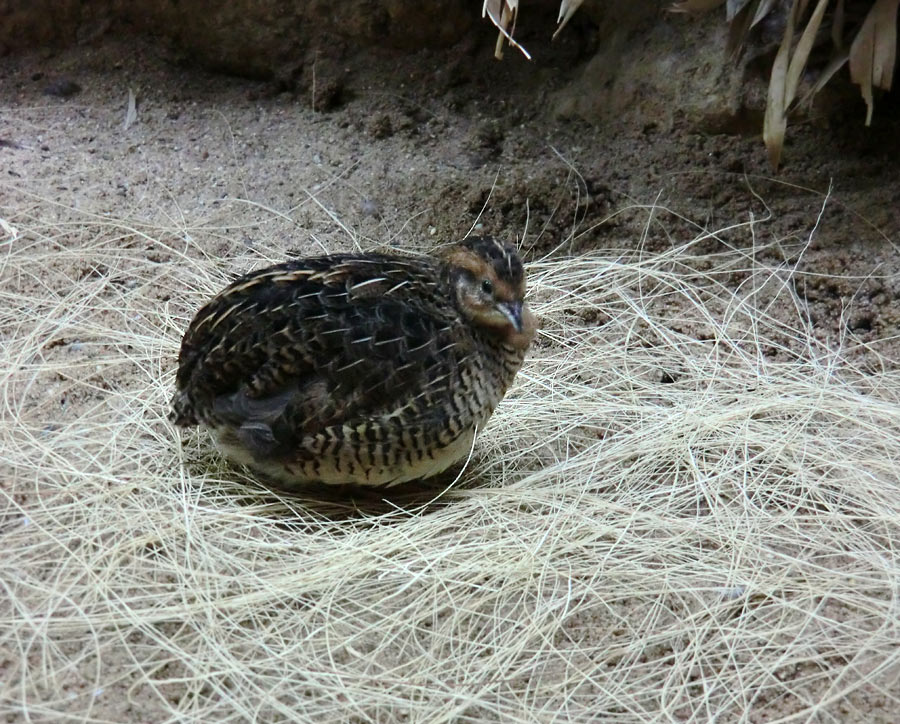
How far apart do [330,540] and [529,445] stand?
39.4 inches

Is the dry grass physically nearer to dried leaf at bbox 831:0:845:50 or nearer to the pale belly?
the pale belly

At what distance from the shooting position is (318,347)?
356 cm

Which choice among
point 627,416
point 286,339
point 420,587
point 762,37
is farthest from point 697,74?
point 420,587

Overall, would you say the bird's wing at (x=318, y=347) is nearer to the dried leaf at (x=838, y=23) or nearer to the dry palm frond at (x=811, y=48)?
the dry palm frond at (x=811, y=48)

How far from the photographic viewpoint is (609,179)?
5520mm

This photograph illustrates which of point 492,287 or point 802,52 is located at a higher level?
point 802,52

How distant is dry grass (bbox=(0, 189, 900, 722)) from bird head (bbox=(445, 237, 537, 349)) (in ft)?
1.96

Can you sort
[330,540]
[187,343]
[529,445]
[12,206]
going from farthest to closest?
[12,206] → [529,445] → [187,343] → [330,540]

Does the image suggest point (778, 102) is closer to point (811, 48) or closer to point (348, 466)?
point (811, 48)

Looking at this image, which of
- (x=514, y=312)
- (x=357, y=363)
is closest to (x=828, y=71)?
(x=514, y=312)

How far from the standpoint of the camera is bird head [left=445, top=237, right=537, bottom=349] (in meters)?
3.65

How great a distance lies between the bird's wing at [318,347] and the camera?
355 centimetres

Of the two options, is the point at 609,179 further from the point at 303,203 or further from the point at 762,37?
the point at 303,203

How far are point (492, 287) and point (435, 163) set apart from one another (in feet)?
7.21
